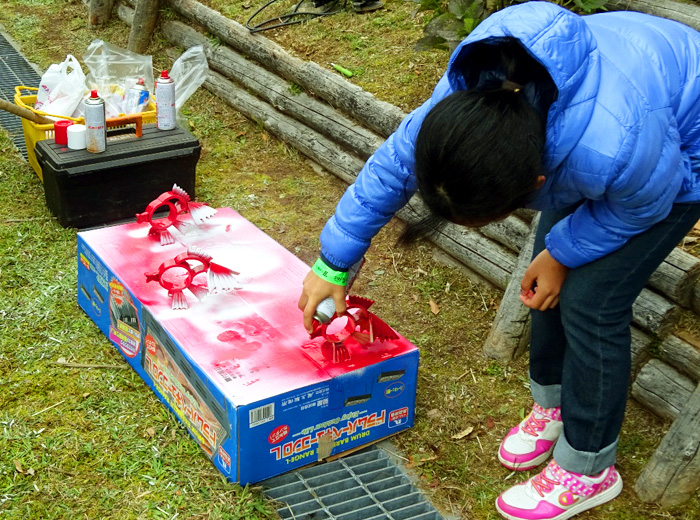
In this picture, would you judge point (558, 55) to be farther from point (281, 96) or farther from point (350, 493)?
point (281, 96)

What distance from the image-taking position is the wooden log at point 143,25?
18.0 feet

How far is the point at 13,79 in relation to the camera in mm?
5340

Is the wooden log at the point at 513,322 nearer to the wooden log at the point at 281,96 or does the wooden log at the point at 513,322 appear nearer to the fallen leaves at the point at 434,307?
the fallen leaves at the point at 434,307

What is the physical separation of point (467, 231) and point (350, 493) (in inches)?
54.4

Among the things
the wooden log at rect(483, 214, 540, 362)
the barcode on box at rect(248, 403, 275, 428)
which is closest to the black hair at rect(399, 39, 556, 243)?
the barcode on box at rect(248, 403, 275, 428)

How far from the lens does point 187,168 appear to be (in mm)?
3799

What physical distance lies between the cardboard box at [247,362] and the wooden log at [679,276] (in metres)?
0.87

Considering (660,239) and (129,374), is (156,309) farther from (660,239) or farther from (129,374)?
(660,239)

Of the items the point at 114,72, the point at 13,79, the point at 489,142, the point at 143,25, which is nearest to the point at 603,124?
the point at 489,142

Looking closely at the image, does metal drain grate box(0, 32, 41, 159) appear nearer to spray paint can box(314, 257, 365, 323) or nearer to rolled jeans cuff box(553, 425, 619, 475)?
spray paint can box(314, 257, 365, 323)

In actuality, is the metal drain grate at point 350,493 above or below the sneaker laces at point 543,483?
below

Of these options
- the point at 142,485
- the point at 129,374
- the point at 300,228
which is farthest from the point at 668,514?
the point at 300,228

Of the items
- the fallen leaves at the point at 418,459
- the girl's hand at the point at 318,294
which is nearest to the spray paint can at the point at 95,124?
the girl's hand at the point at 318,294

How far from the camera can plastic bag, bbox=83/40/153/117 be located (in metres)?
3.90
